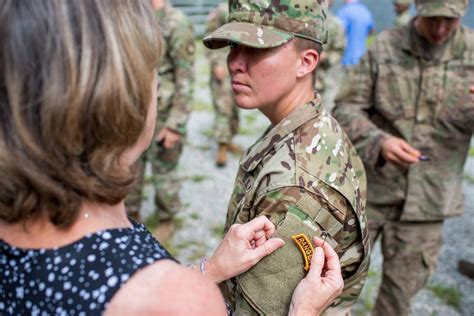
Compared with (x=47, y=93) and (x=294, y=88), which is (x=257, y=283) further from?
(x=47, y=93)

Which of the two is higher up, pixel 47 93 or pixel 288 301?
pixel 47 93

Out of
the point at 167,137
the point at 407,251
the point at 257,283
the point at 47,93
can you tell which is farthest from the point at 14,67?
the point at 167,137

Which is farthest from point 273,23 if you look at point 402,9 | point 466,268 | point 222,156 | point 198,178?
point 402,9

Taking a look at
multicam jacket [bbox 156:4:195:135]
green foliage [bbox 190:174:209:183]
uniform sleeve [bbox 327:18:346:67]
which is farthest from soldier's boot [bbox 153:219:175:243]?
uniform sleeve [bbox 327:18:346:67]

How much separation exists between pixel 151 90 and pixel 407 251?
8.37 ft

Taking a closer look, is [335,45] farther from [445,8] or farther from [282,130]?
[282,130]

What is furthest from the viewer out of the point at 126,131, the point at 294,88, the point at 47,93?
the point at 294,88

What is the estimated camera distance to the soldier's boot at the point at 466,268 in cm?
427

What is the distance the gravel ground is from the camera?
3.96 metres

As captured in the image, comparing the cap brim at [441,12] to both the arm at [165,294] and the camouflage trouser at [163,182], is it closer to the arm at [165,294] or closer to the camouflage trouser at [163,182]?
the arm at [165,294]

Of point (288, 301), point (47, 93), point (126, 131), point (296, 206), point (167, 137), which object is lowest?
point (167, 137)

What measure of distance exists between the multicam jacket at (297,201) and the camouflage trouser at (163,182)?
268 centimetres

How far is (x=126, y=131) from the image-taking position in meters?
1.02

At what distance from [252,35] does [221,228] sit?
11.5 feet
